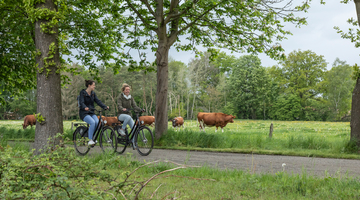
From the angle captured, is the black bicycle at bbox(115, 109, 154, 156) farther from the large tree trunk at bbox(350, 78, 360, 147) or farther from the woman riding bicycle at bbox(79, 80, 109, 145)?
the large tree trunk at bbox(350, 78, 360, 147)

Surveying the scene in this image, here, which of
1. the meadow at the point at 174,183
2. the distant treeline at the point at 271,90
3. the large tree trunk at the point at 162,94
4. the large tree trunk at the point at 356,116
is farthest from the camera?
the distant treeline at the point at 271,90

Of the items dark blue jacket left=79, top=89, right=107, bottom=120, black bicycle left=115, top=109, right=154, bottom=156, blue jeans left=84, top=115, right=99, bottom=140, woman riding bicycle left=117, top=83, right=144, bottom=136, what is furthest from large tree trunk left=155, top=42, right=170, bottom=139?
dark blue jacket left=79, top=89, right=107, bottom=120

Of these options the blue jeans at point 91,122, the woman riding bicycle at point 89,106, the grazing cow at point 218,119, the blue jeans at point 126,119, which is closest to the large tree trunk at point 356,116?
the blue jeans at point 126,119

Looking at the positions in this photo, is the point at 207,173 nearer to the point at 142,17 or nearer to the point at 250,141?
the point at 250,141

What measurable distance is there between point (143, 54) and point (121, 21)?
220cm

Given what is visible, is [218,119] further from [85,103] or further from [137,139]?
[85,103]

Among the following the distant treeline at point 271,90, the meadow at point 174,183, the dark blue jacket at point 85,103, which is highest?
the distant treeline at point 271,90

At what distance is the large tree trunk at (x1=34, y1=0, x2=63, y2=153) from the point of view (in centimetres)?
750

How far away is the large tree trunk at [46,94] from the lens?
24.6ft

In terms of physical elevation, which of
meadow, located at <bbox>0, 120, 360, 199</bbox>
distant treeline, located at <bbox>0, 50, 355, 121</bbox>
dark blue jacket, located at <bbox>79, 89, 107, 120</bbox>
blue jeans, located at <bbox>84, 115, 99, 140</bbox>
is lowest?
meadow, located at <bbox>0, 120, 360, 199</bbox>

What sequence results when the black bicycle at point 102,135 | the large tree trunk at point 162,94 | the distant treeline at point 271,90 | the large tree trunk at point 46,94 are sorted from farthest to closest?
the distant treeline at point 271,90
the large tree trunk at point 162,94
the black bicycle at point 102,135
the large tree trunk at point 46,94

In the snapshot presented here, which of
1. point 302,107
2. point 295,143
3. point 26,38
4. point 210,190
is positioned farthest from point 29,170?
point 302,107

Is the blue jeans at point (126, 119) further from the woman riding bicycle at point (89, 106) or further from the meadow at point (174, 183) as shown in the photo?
the meadow at point (174, 183)

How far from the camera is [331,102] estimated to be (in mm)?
59281
